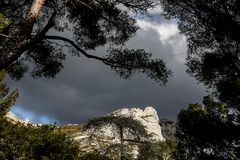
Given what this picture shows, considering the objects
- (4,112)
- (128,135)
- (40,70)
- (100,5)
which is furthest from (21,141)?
(100,5)

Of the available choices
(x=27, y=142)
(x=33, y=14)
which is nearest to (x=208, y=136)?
(x=27, y=142)

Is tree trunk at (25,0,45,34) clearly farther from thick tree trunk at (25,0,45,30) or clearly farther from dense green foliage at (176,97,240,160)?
dense green foliage at (176,97,240,160)

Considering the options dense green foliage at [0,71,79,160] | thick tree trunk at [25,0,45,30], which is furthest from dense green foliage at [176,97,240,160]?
thick tree trunk at [25,0,45,30]

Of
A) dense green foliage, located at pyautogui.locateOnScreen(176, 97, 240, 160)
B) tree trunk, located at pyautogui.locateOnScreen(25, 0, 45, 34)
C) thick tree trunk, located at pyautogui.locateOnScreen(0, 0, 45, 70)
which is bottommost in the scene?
thick tree trunk, located at pyautogui.locateOnScreen(0, 0, 45, 70)

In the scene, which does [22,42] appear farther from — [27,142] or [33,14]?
[27,142]

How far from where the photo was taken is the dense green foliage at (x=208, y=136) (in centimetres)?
2342

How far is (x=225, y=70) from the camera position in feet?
61.4

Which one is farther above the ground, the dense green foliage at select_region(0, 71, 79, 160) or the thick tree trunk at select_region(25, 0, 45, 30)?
the dense green foliage at select_region(0, 71, 79, 160)

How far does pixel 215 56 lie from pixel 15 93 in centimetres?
1551

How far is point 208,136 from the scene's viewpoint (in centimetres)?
2425

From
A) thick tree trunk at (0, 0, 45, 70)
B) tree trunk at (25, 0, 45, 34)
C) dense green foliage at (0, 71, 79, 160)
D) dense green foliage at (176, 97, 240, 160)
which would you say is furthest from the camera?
dense green foliage at (0, 71, 79, 160)

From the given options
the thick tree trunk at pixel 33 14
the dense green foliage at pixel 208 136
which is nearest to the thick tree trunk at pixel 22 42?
the thick tree trunk at pixel 33 14

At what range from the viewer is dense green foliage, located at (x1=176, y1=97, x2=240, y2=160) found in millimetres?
23422

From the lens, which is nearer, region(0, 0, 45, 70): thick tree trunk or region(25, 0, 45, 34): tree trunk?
region(0, 0, 45, 70): thick tree trunk
